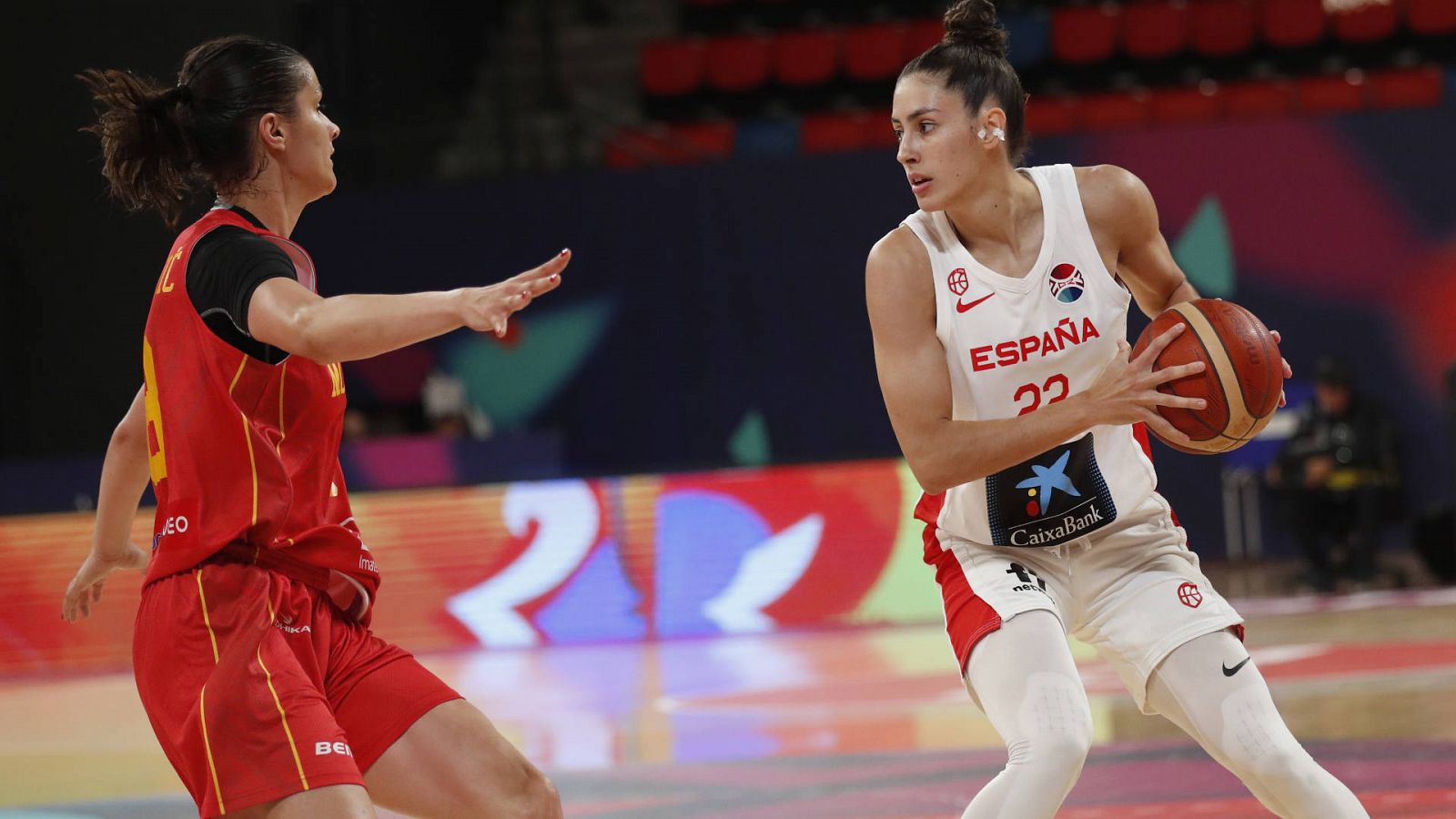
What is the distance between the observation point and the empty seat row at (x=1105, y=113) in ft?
38.8

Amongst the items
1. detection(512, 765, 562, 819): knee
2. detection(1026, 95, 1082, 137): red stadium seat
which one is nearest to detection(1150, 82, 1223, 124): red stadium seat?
detection(1026, 95, 1082, 137): red stadium seat

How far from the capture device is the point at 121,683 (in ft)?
27.3

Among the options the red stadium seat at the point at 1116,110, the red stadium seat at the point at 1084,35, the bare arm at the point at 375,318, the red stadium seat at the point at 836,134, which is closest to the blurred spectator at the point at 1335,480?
the red stadium seat at the point at 1116,110

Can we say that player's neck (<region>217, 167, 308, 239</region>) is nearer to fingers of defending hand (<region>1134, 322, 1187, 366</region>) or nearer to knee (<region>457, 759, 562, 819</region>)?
knee (<region>457, 759, 562, 819</region>)

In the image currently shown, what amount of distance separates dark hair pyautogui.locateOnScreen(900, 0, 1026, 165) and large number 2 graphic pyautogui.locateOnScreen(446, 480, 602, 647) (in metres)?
5.73

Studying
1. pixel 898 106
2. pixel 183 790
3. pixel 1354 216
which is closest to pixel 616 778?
pixel 183 790

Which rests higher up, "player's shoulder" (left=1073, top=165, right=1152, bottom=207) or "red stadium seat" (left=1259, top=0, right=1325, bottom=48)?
"player's shoulder" (left=1073, top=165, right=1152, bottom=207)

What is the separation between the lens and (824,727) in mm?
5980

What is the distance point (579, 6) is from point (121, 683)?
8.06 meters

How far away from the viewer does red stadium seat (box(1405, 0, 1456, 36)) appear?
41.1 feet

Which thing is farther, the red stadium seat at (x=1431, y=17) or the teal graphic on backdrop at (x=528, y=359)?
the red stadium seat at (x=1431, y=17)

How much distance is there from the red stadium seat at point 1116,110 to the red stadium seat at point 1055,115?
0.07 m

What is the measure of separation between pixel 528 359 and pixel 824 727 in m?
6.85

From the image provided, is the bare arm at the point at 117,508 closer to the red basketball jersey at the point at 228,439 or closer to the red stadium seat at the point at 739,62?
the red basketball jersey at the point at 228,439
